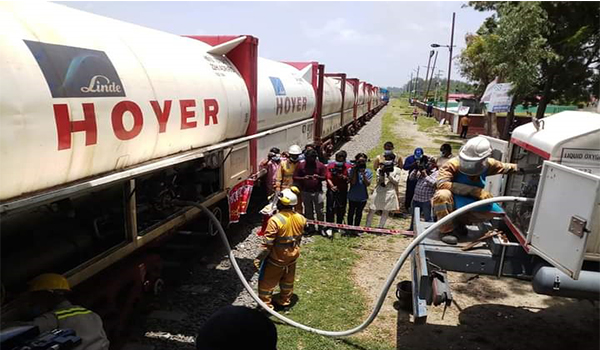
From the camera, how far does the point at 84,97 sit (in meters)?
3.14

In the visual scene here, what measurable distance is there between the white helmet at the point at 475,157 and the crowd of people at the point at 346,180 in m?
2.93

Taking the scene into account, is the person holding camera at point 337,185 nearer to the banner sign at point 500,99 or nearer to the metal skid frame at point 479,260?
the metal skid frame at point 479,260

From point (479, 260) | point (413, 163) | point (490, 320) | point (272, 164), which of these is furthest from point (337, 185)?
point (479, 260)

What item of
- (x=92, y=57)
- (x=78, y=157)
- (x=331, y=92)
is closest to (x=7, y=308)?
(x=78, y=157)

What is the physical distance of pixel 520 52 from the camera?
12.6 meters

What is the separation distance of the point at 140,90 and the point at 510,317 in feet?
16.9

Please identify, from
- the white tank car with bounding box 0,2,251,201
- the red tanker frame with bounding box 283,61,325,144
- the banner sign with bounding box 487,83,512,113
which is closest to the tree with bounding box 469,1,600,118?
the banner sign with bounding box 487,83,512,113

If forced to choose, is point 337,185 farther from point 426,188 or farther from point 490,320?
point 490,320

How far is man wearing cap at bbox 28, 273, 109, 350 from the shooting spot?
2.65 m

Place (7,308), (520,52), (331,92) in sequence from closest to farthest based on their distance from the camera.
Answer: (7,308)
(520,52)
(331,92)

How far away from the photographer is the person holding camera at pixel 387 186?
7.75 metres

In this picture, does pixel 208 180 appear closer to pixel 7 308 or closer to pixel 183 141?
pixel 183 141

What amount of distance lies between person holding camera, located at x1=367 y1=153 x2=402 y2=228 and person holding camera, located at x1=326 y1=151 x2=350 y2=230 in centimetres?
61

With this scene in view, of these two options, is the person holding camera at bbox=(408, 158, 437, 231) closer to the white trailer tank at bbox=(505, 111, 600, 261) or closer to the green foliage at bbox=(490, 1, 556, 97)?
the white trailer tank at bbox=(505, 111, 600, 261)
